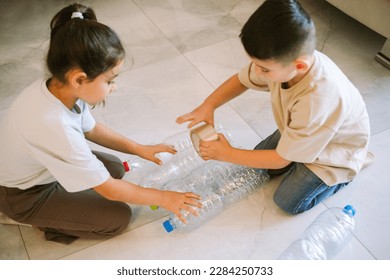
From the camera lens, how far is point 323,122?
3.24ft

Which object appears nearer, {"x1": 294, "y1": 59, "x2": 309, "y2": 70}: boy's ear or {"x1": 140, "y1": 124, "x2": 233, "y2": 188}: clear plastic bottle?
{"x1": 294, "y1": 59, "x2": 309, "y2": 70}: boy's ear

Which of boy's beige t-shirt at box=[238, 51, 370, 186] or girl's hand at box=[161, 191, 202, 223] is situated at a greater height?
boy's beige t-shirt at box=[238, 51, 370, 186]

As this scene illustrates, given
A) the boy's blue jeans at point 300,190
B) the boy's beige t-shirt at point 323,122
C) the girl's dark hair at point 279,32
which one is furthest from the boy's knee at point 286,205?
the girl's dark hair at point 279,32

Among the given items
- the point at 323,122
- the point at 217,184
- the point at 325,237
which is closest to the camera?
the point at 323,122

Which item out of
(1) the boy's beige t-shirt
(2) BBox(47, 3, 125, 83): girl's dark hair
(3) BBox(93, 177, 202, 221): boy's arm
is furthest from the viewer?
(3) BBox(93, 177, 202, 221): boy's arm

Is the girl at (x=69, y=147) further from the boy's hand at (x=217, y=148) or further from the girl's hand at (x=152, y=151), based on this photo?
the boy's hand at (x=217, y=148)

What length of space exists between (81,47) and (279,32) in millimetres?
438

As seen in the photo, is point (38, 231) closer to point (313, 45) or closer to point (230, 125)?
point (230, 125)

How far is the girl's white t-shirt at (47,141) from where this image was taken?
939mm

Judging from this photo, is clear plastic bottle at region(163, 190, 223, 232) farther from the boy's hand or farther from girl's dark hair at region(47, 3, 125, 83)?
girl's dark hair at region(47, 3, 125, 83)

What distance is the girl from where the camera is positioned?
89 cm

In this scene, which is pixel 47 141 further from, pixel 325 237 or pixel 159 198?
pixel 325 237

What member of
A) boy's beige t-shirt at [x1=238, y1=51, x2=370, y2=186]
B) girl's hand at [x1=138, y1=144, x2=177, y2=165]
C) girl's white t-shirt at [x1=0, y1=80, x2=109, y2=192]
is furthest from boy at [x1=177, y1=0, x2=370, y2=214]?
girl's white t-shirt at [x1=0, y1=80, x2=109, y2=192]

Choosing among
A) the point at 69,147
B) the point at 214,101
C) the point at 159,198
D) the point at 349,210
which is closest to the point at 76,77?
the point at 69,147
